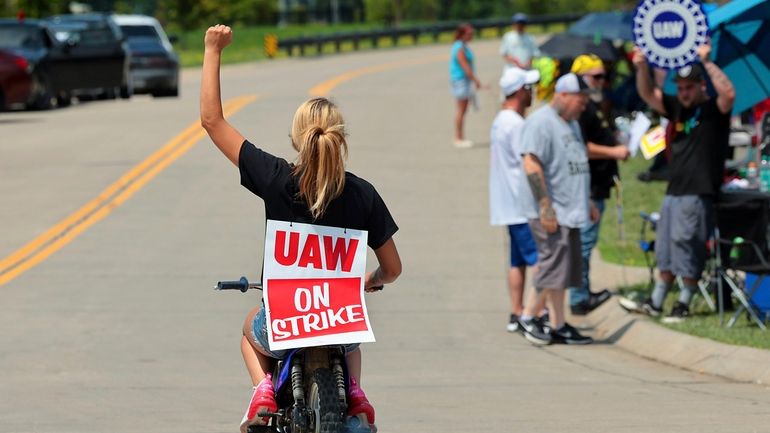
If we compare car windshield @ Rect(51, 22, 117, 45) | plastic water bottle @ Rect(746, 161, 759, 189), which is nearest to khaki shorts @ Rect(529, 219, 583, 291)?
plastic water bottle @ Rect(746, 161, 759, 189)

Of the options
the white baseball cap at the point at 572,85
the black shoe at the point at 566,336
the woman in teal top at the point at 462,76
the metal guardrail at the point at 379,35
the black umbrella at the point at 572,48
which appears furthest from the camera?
the metal guardrail at the point at 379,35

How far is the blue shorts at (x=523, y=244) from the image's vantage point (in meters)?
12.0

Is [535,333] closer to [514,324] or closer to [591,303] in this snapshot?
[514,324]

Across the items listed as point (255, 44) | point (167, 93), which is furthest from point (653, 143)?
point (255, 44)

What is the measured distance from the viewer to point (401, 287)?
14078 millimetres

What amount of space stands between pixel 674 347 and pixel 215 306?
3890 millimetres

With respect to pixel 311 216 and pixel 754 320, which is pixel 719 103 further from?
pixel 311 216

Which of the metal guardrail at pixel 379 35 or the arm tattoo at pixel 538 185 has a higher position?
the arm tattoo at pixel 538 185

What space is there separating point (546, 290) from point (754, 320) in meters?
1.55

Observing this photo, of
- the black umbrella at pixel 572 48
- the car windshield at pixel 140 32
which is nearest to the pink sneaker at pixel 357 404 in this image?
the black umbrella at pixel 572 48

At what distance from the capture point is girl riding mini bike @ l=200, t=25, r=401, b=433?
6199 millimetres

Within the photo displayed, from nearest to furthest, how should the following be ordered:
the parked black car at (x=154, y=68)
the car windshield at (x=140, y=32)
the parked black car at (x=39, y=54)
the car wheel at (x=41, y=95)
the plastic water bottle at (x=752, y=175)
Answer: the plastic water bottle at (x=752, y=175) < the parked black car at (x=39, y=54) < the car wheel at (x=41, y=95) < the parked black car at (x=154, y=68) < the car windshield at (x=140, y=32)

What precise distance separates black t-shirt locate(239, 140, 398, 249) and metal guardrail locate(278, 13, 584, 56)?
151ft

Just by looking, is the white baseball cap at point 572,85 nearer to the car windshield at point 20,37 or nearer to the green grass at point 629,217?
the green grass at point 629,217
